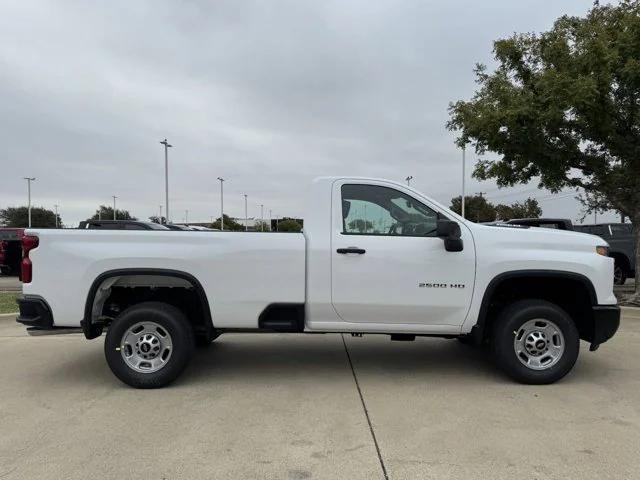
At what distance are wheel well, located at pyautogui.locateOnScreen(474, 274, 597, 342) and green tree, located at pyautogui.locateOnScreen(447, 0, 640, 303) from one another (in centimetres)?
561

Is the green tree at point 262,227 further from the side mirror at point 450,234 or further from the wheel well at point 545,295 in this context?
the wheel well at point 545,295

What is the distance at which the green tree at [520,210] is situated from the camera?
198 feet

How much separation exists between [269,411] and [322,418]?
462 mm

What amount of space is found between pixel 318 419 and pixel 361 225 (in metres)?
1.84

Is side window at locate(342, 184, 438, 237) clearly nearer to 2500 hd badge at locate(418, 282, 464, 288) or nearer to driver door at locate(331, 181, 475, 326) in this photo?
driver door at locate(331, 181, 475, 326)

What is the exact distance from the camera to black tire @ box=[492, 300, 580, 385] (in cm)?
484

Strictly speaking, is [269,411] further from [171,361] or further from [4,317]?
[4,317]

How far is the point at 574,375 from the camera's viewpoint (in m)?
5.29

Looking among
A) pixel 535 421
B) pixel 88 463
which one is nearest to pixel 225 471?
pixel 88 463

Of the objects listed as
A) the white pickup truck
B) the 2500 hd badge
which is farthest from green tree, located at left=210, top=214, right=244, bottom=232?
the 2500 hd badge

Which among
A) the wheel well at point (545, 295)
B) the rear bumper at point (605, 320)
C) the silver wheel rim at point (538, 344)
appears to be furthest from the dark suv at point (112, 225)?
the rear bumper at point (605, 320)

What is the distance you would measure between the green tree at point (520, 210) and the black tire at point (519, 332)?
57.5 metres

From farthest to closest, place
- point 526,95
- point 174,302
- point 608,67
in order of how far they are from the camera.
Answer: point 526,95 → point 608,67 → point 174,302

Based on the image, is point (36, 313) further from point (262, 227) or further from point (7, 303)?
point (7, 303)
